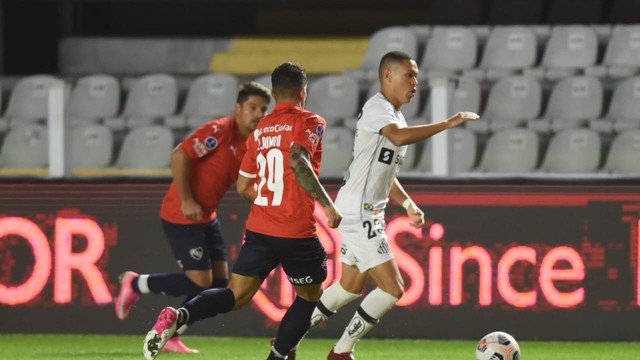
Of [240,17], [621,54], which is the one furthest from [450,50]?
[240,17]

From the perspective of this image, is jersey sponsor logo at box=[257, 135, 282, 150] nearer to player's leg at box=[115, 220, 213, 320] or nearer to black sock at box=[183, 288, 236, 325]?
black sock at box=[183, 288, 236, 325]

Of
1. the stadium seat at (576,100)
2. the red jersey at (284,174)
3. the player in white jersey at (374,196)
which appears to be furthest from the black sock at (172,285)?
the stadium seat at (576,100)

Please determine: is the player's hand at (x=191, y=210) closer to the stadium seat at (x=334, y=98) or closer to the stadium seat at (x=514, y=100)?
the stadium seat at (x=334, y=98)

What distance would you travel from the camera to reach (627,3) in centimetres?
1438

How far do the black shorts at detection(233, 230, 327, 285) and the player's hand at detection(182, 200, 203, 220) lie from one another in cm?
147

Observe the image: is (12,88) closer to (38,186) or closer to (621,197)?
(38,186)

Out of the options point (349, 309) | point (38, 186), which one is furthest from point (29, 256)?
point (349, 309)

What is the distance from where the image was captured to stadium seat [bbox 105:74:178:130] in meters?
13.0

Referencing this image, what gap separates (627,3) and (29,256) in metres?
7.35

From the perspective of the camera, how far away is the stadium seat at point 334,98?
40.7 ft

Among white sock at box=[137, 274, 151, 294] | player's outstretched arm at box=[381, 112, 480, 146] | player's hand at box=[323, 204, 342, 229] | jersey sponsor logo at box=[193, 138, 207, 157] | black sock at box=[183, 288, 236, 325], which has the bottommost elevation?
white sock at box=[137, 274, 151, 294]

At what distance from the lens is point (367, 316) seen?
775 centimetres

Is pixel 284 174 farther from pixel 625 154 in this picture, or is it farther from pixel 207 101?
pixel 207 101

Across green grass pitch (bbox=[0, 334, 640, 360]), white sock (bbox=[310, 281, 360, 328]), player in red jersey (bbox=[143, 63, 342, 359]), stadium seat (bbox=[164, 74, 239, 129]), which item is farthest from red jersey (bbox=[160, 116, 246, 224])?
stadium seat (bbox=[164, 74, 239, 129])
